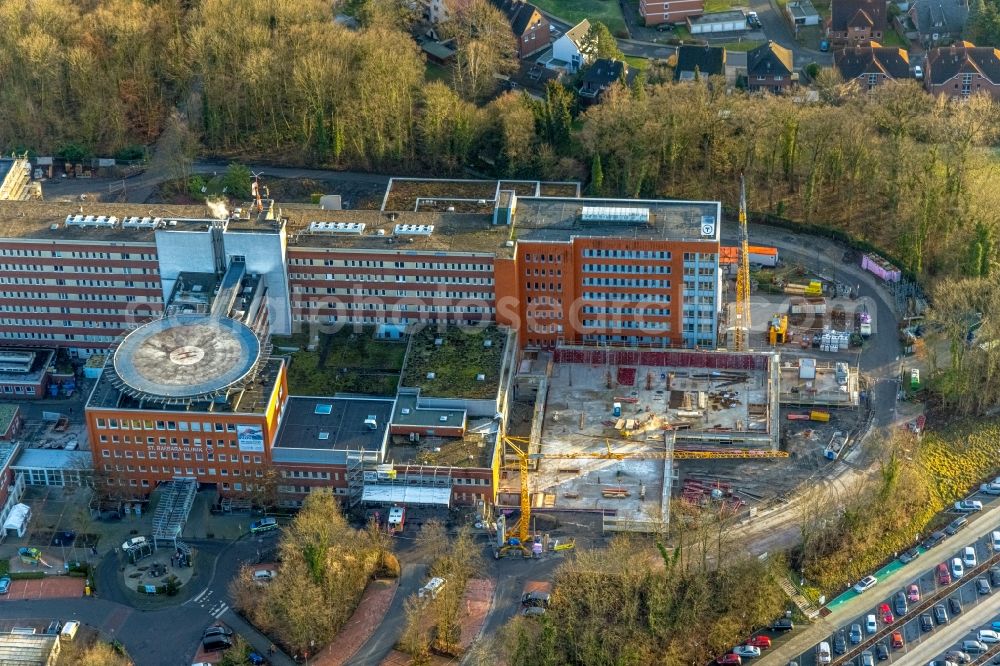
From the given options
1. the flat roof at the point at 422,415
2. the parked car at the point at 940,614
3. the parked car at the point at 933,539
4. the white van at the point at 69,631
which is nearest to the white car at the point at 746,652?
the parked car at the point at 940,614

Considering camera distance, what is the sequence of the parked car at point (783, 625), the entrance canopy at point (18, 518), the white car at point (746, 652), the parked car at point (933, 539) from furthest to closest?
1. the parked car at point (933, 539)
2. the entrance canopy at point (18, 518)
3. the parked car at point (783, 625)
4. the white car at point (746, 652)

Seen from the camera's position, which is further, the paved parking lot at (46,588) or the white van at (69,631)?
the paved parking lot at (46,588)

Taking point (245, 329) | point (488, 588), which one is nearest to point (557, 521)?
point (488, 588)

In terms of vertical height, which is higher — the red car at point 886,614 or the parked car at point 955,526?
the parked car at point 955,526

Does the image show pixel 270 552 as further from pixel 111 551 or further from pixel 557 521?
pixel 557 521

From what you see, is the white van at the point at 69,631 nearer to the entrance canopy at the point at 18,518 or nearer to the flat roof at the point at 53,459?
the entrance canopy at the point at 18,518

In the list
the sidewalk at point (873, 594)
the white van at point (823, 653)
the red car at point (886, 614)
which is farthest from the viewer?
the red car at point (886, 614)

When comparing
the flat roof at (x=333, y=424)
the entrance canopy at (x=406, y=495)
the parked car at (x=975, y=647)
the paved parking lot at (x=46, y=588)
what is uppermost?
the flat roof at (x=333, y=424)
